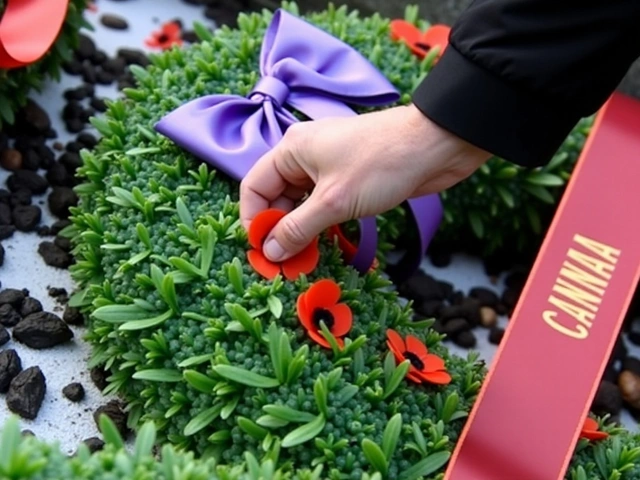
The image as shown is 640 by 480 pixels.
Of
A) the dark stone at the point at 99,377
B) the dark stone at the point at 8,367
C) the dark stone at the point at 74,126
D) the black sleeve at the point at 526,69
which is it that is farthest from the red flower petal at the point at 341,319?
the dark stone at the point at 74,126

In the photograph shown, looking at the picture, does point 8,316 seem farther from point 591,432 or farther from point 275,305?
point 591,432

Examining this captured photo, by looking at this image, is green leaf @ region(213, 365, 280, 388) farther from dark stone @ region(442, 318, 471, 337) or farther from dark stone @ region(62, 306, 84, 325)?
dark stone @ region(442, 318, 471, 337)

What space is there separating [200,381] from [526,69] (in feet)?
2.11

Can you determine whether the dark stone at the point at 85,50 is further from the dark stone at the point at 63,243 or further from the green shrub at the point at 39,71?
the dark stone at the point at 63,243

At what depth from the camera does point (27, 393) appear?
176cm

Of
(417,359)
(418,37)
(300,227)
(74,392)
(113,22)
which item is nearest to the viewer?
(300,227)

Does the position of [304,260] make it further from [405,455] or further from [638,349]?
[638,349]

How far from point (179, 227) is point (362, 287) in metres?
0.33

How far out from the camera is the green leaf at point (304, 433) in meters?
1.47

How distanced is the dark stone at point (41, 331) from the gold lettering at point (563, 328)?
33.3 inches

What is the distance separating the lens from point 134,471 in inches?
49.2

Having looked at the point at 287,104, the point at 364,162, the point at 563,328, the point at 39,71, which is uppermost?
the point at 364,162

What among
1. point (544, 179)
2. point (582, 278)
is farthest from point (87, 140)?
point (582, 278)

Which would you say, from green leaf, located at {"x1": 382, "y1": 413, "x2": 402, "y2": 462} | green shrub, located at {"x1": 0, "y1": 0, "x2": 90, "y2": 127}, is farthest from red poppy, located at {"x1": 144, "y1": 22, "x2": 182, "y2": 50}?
green leaf, located at {"x1": 382, "y1": 413, "x2": 402, "y2": 462}
